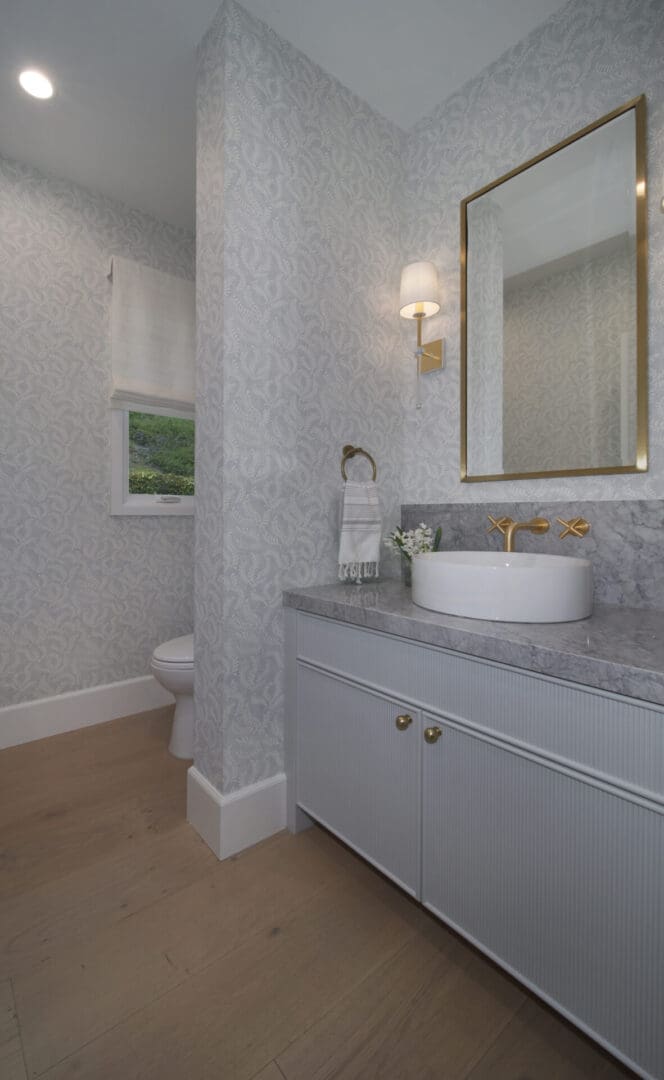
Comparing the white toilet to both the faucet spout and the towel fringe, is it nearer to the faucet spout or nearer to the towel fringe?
the towel fringe

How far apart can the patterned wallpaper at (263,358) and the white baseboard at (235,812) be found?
4 cm

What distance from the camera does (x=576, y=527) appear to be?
54.0 inches

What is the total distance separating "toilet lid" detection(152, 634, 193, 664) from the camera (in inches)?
74.9

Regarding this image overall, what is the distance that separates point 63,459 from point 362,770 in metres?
1.91

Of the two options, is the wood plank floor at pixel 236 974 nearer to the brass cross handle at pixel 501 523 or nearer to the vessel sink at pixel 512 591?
the vessel sink at pixel 512 591

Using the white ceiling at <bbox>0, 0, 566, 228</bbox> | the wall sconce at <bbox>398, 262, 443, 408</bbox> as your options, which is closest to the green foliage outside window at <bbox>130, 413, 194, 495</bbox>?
the white ceiling at <bbox>0, 0, 566, 228</bbox>

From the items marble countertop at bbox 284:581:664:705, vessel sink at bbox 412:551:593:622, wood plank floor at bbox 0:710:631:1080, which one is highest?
vessel sink at bbox 412:551:593:622

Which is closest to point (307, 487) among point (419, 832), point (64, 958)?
point (419, 832)

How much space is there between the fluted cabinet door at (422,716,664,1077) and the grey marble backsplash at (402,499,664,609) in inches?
24.1

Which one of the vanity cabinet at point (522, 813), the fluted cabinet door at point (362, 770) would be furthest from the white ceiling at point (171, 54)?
the fluted cabinet door at point (362, 770)

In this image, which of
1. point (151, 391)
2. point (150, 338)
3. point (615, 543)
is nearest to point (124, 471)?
point (151, 391)

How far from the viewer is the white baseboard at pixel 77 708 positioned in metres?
2.14

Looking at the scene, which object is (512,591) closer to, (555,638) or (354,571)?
(555,638)

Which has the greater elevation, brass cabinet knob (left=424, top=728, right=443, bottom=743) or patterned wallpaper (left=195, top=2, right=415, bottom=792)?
patterned wallpaper (left=195, top=2, right=415, bottom=792)
